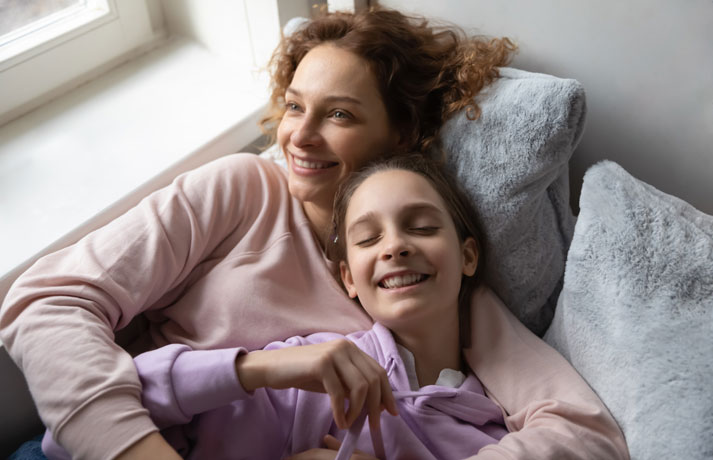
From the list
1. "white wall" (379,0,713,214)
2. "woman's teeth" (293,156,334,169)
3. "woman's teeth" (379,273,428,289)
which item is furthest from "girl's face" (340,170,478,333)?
"white wall" (379,0,713,214)

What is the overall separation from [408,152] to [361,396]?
0.51 m

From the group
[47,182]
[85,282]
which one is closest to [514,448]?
[85,282]

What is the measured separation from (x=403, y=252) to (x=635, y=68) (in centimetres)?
55

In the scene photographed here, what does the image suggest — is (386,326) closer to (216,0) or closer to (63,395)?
(63,395)

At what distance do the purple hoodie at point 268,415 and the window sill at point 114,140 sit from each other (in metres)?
0.38

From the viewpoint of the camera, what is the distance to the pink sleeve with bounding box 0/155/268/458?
91 centimetres

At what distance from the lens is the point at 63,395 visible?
921mm

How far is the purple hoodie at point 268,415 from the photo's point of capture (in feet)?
3.20

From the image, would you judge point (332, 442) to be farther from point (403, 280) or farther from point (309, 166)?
point (309, 166)

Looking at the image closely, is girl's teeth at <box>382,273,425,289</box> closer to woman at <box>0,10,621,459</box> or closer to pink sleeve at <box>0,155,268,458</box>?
woman at <box>0,10,621,459</box>

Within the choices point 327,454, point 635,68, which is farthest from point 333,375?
point 635,68

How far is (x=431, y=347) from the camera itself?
3.79ft

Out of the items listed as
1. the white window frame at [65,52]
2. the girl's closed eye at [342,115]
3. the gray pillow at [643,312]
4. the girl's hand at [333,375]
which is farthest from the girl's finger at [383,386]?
the white window frame at [65,52]

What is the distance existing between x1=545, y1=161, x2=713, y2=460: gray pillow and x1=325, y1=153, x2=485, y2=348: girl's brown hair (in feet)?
0.52
